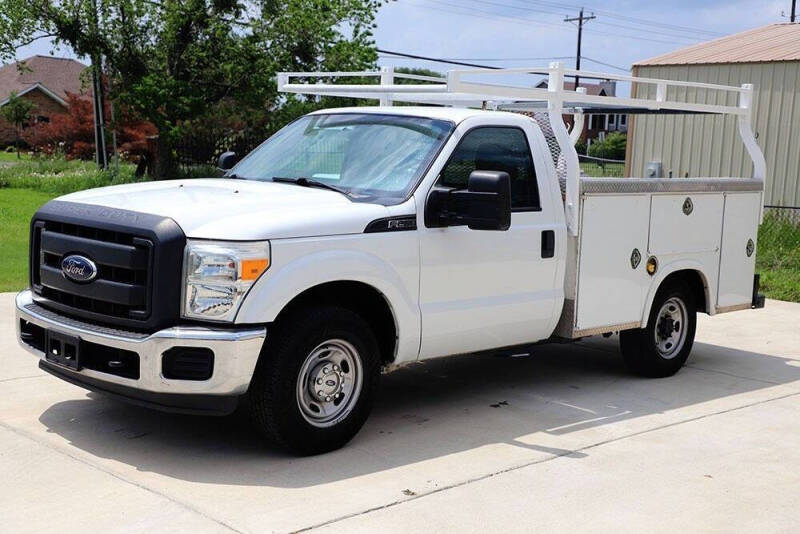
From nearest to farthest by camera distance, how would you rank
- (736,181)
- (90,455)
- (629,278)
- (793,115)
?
(90,455), (629,278), (736,181), (793,115)

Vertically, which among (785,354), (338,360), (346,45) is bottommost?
(785,354)

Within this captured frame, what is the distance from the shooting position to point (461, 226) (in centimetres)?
641

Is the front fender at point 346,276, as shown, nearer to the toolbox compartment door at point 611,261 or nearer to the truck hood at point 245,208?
the truck hood at point 245,208

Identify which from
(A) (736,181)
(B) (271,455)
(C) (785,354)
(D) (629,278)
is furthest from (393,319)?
(C) (785,354)

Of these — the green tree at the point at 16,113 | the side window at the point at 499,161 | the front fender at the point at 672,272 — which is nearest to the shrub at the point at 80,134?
the green tree at the point at 16,113

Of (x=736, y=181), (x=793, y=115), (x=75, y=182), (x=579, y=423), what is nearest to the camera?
(x=579, y=423)

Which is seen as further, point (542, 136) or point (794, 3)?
point (794, 3)

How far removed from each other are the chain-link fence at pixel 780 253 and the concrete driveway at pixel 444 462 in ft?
16.9

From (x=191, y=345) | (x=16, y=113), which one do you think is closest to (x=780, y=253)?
(x=191, y=345)

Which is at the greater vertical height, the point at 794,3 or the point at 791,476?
the point at 794,3

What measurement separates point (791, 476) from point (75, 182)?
73.7ft

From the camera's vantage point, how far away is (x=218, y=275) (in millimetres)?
5305

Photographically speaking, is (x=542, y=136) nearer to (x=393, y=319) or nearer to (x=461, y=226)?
(x=461, y=226)

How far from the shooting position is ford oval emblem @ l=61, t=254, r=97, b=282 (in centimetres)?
565
